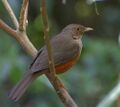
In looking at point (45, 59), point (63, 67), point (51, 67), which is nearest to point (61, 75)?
point (63, 67)

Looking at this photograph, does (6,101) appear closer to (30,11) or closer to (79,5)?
(30,11)

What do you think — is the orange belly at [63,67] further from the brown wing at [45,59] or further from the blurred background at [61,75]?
the blurred background at [61,75]

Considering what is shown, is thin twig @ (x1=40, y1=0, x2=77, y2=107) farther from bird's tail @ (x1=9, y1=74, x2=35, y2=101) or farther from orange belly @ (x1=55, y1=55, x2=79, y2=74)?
orange belly @ (x1=55, y1=55, x2=79, y2=74)

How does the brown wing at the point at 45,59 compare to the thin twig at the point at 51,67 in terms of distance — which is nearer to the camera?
the thin twig at the point at 51,67

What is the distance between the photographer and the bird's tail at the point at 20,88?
406 cm

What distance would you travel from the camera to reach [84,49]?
6.04 m

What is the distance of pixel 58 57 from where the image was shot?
4.65 m

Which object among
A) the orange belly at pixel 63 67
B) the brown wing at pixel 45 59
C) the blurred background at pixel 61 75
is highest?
the brown wing at pixel 45 59

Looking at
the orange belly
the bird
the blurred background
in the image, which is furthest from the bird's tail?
the blurred background

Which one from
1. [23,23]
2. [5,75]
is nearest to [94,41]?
[5,75]

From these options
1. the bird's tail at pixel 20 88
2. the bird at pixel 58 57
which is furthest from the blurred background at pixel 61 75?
the bird's tail at pixel 20 88

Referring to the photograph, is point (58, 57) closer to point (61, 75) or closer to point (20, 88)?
point (20, 88)

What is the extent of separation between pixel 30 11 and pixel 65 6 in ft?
3.22

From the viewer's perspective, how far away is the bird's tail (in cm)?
406
